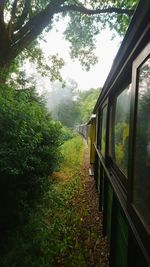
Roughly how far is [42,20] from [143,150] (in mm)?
8927

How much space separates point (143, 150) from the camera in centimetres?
184

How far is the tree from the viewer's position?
9.30 metres

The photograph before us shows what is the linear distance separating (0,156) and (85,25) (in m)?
11.0

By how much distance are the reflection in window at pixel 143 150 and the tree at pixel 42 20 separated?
21.3 feet

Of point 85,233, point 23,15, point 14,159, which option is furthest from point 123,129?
point 23,15

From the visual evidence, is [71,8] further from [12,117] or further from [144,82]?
[144,82]

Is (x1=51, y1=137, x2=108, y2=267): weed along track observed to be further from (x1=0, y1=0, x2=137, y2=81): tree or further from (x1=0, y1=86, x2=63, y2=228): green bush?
(x1=0, y1=0, x2=137, y2=81): tree

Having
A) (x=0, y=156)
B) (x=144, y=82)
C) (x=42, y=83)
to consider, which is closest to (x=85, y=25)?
(x=0, y=156)

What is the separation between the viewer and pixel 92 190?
8.35 metres

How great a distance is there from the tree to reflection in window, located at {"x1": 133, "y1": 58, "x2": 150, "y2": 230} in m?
6.49

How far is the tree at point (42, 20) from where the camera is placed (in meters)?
9.30

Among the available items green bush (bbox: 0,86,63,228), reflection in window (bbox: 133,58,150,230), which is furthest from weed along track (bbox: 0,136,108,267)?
reflection in window (bbox: 133,58,150,230)

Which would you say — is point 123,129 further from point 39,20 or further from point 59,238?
point 39,20

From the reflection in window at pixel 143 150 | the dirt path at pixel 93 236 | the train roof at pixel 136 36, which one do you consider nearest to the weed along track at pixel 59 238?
the dirt path at pixel 93 236
